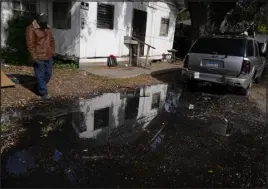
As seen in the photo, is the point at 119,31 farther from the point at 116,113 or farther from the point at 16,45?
the point at 116,113

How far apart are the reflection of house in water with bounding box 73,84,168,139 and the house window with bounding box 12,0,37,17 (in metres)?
6.01

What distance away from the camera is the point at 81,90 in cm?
703

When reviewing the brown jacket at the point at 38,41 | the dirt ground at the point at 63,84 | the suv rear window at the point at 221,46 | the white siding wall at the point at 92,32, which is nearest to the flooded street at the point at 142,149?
the dirt ground at the point at 63,84

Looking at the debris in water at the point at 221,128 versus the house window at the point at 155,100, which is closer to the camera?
the debris in water at the point at 221,128

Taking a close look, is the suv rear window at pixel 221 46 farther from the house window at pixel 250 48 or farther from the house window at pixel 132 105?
the house window at pixel 132 105

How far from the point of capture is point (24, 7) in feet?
33.7

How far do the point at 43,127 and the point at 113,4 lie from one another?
776 cm

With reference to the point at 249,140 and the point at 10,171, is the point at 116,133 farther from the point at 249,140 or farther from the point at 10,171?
the point at 249,140

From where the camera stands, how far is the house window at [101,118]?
16.1 ft

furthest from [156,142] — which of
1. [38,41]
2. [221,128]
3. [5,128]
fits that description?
[38,41]

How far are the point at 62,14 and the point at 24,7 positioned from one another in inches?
66.0

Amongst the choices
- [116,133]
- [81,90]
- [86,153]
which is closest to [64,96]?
[81,90]

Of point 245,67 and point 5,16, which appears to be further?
→ point 5,16

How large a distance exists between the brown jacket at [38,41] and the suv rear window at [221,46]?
447 cm
